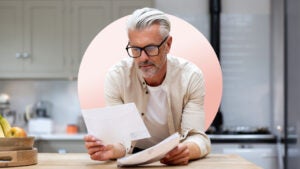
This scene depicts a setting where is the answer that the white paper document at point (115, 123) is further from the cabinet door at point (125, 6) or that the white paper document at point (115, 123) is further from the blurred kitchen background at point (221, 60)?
the cabinet door at point (125, 6)

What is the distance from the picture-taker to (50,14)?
481cm

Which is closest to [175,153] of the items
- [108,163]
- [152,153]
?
[152,153]

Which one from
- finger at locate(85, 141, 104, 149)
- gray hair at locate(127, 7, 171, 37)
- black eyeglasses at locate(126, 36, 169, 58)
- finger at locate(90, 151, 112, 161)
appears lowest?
finger at locate(90, 151, 112, 161)

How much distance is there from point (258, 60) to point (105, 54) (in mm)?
3008

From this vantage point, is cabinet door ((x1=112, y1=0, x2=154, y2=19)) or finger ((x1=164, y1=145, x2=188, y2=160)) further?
cabinet door ((x1=112, y1=0, x2=154, y2=19))

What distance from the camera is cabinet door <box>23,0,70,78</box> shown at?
4.79 m

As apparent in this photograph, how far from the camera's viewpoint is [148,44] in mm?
1800

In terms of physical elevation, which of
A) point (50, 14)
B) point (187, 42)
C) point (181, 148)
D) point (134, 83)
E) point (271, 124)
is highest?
point (50, 14)

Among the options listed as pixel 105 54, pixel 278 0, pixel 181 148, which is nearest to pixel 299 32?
pixel 278 0

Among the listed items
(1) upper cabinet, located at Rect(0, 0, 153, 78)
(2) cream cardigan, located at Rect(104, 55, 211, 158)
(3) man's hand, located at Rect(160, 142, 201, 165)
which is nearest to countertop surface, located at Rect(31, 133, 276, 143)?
(1) upper cabinet, located at Rect(0, 0, 153, 78)

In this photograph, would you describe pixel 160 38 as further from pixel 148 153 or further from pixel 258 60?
pixel 258 60

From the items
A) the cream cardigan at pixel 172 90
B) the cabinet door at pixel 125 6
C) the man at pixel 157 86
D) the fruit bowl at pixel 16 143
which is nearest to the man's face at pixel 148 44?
the man at pixel 157 86

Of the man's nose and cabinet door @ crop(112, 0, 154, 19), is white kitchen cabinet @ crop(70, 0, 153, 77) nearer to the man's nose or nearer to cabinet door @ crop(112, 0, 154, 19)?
cabinet door @ crop(112, 0, 154, 19)

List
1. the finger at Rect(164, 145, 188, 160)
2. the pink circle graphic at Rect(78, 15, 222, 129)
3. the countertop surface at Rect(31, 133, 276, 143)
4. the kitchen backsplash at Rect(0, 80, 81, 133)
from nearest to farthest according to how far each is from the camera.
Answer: the finger at Rect(164, 145, 188, 160) → the pink circle graphic at Rect(78, 15, 222, 129) → the countertop surface at Rect(31, 133, 276, 143) → the kitchen backsplash at Rect(0, 80, 81, 133)
